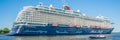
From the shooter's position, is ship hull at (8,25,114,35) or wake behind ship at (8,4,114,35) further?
wake behind ship at (8,4,114,35)

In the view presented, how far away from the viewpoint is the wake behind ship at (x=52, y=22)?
96625 mm

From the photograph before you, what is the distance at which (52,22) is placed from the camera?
10562 cm

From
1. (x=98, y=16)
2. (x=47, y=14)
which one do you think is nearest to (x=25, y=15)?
(x=47, y=14)

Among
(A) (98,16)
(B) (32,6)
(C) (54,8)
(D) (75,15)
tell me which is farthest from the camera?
(A) (98,16)

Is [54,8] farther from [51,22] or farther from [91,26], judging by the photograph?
[91,26]

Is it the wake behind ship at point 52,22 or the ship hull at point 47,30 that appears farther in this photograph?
the wake behind ship at point 52,22

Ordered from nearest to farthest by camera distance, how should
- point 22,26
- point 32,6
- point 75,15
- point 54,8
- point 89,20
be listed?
1. point 22,26
2. point 32,6
3. point 54,8
4. point 75,15
5. point 89,20

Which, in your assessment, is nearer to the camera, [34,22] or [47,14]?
[34,22]

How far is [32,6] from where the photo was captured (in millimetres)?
101875

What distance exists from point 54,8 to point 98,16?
43156mm

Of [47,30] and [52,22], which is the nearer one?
[47,30]

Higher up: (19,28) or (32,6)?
(32,6)

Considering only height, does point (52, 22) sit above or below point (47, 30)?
above

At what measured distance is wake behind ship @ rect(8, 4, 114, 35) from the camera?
317ft
